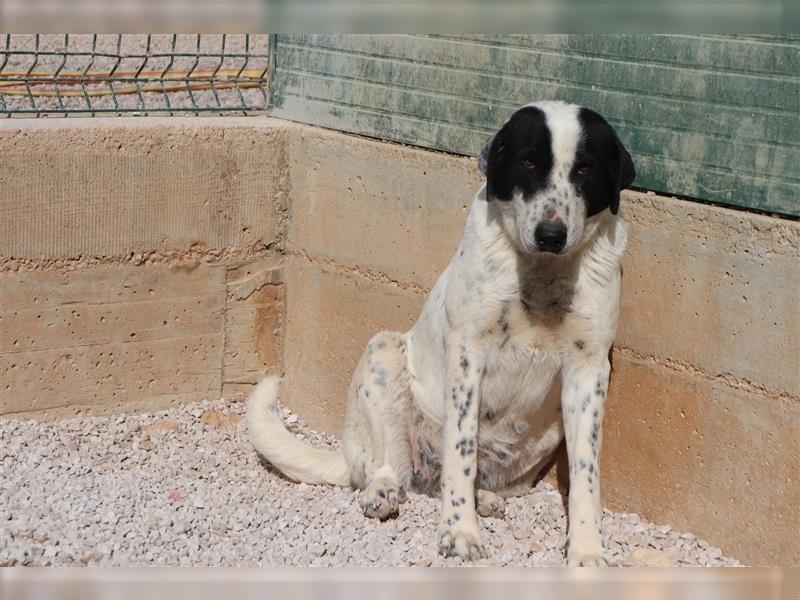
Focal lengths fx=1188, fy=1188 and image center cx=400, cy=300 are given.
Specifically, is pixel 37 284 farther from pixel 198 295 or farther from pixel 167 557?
pixel 167 557

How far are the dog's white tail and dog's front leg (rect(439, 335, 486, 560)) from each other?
80cm

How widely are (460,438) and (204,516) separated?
1119 millimetres

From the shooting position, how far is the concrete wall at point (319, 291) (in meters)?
4.15

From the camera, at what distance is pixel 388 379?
4.78 metres

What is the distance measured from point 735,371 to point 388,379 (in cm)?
137

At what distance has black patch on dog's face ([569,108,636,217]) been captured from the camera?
401 centimetres

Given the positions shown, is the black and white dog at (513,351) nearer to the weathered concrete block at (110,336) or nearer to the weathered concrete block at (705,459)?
the weathered concrete block at (705,459)

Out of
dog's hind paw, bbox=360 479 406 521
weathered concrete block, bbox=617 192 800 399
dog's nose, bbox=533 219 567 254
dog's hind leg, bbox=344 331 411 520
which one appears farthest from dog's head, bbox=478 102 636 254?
dog's hind paw, bbox=360 479 406 521

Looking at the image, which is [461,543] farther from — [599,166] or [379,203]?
[379,203]

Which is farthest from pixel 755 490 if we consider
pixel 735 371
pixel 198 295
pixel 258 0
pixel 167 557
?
pixel 198 295

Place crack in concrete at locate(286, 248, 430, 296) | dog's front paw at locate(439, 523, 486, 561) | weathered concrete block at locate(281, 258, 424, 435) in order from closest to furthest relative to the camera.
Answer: dog's front paw at locate(439, 523, 486, 561) → crack in concrete at locate(286, 248, 430, 296) → weathered concrete block at locate(281, 258, 424, 435)

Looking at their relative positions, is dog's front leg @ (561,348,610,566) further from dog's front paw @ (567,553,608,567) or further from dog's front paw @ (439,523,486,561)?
dog's front paw @ (439,523,486,561)

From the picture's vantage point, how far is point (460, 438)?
4363mm

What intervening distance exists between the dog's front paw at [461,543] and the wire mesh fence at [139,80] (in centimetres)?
272
